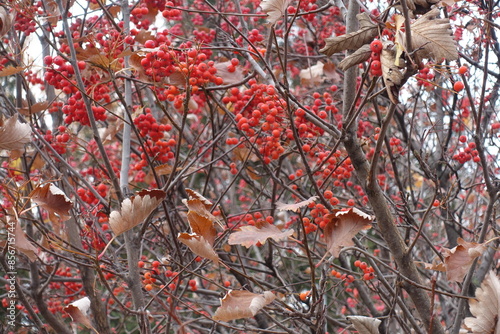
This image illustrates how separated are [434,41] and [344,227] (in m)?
0.59

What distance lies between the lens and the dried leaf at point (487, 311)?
3.91ft

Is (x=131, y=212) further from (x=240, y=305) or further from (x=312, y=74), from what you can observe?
(x=312, y=74)

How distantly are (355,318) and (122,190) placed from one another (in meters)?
1.32

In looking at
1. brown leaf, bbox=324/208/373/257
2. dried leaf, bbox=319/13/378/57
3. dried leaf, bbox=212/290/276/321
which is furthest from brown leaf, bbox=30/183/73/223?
dried leaf, bbox=319/13/378/57

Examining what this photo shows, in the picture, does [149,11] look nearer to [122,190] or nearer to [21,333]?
[122,190]

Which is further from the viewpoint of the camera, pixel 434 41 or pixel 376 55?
pixel 376 55

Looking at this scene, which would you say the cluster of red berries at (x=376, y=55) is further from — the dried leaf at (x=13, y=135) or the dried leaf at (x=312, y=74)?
the dried leaf at (x=312, y=74)

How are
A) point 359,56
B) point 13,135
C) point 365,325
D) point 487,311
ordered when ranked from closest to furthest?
point 487,311
point 365,325
point 359,56
point 13,135

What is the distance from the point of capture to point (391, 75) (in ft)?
4.74

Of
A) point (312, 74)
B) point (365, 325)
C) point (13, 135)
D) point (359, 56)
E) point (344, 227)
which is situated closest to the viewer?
point (365, 325)

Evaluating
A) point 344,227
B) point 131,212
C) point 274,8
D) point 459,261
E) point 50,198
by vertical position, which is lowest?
point 459,261

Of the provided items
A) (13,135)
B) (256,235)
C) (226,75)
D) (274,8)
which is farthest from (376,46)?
(13,135)

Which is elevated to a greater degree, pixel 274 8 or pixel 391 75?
pixel 274 8

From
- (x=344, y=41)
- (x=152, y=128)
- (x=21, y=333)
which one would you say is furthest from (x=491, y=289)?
(x=21, y=333)
